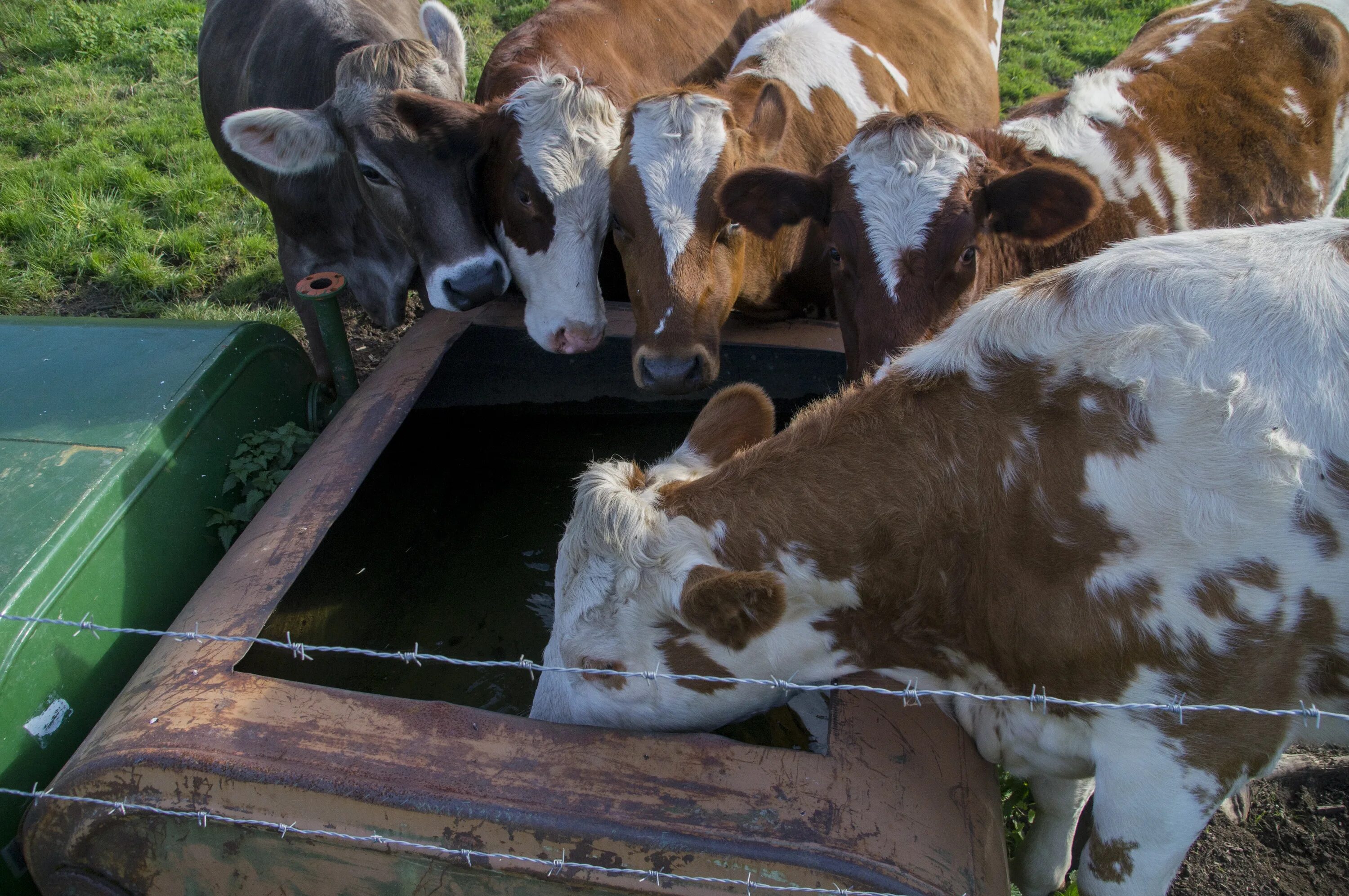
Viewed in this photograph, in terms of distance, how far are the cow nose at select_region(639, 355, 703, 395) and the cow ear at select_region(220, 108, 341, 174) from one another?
1709mm

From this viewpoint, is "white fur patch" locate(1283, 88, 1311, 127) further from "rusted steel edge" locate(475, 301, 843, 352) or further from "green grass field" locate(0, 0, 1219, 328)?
"green grass field" locate(0, 0, 1219, 328)

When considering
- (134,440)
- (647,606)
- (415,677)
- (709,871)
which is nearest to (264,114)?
(134,440)

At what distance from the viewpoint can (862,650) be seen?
6.95 feet

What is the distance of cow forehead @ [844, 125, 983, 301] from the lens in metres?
2.96

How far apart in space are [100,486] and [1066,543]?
238 cm

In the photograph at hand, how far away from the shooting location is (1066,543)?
1896 millimetres

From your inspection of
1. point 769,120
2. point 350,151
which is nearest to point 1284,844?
point 769,120

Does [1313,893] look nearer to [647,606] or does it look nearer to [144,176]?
[647,606]

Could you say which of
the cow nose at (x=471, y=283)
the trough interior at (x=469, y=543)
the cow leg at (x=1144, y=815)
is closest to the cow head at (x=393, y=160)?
the cow nose at (x=471, y=283)

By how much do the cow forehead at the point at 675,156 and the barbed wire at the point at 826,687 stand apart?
163cm

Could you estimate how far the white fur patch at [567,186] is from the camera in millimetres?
3477

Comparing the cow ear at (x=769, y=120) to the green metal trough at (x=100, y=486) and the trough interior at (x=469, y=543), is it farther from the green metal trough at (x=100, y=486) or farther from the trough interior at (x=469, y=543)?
the green metal trough at (x=100, y=486)

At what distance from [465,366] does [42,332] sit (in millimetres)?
1393

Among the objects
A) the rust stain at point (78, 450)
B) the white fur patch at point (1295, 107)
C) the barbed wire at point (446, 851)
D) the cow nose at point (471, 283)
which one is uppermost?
the rust stain at point (78, 450)
